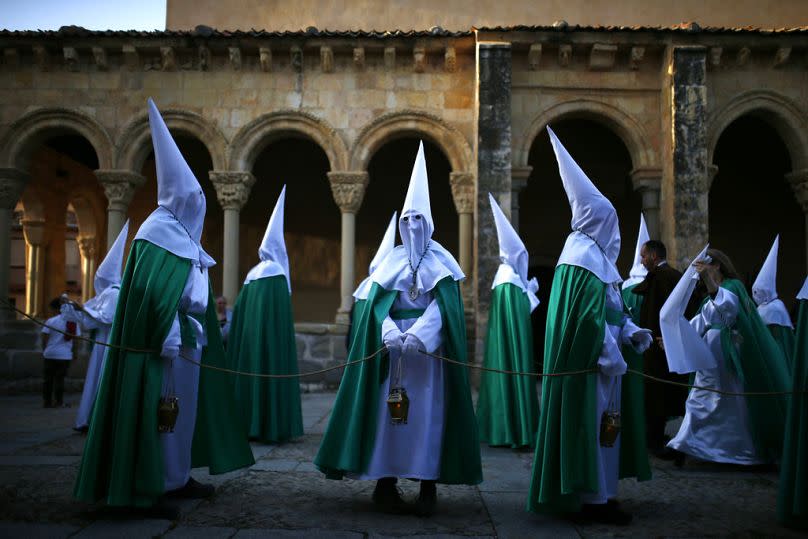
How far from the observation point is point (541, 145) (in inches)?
524

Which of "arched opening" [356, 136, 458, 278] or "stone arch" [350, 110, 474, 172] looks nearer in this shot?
"stone arch" [350, 110, 474, 172]

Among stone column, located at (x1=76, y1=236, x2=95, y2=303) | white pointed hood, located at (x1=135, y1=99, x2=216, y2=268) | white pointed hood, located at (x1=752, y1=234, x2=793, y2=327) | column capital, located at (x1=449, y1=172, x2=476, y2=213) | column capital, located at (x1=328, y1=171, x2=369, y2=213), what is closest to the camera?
white pointed hood, located at (x1=135, y1=99, x2=216, y2=268)

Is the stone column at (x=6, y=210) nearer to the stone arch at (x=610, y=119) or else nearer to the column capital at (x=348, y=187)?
the column capital at (x=348, y=187)

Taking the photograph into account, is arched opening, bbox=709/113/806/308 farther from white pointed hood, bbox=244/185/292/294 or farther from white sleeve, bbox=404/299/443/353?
white sleeve, bbox=404/299/443/353

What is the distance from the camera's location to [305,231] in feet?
49.1

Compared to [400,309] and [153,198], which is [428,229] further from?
[153,198]

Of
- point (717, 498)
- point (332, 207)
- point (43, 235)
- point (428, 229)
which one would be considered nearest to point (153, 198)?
point (43, 235)

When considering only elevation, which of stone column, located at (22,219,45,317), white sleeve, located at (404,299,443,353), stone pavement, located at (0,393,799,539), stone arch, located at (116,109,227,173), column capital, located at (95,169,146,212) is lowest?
stone pavement, located at (0,393,799,539)

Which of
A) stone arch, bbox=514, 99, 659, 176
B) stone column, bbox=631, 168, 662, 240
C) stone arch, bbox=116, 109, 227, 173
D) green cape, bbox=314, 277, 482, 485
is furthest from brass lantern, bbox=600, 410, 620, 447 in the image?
stone arch, bbox=116, 109, 227, 173

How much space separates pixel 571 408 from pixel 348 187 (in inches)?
305

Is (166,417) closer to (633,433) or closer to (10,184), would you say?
(633,433)

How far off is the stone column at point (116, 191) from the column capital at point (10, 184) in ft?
Result: 4.63

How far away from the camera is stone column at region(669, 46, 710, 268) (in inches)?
392

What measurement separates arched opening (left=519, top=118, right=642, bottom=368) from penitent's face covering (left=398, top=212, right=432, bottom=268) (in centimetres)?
965
